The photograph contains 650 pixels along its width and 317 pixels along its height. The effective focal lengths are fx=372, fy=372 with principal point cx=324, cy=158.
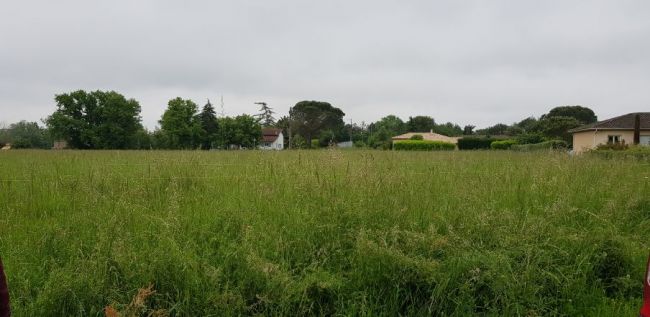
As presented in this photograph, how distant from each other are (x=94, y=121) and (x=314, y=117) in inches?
1756

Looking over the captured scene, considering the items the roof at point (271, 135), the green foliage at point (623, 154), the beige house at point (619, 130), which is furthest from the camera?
the roof at point (271, 135)

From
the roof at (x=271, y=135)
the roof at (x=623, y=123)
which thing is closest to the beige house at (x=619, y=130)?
the roof at (x=623, y=123)

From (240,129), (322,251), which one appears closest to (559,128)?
(240,129)

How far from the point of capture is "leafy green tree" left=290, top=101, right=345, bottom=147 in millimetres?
81938

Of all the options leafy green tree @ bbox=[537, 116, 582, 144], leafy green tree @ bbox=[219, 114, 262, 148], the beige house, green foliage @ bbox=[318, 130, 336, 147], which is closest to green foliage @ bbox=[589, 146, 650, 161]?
green foliage @ bbox=[318, 130, 336, 147]

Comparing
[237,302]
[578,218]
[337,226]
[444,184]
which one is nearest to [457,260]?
[337,226]

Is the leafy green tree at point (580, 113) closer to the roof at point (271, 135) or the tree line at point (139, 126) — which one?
the tree line at point (139, 126)

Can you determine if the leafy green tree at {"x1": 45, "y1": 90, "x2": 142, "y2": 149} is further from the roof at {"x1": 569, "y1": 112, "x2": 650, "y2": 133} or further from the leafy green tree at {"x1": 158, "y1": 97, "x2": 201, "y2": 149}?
the roof at {"x1": 569, "y1": 112, "x2": 650, "y2": 133}

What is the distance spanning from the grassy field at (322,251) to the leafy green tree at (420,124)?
92796mm

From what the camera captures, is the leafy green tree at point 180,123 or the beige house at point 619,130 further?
the leafy green tree at point 180,123

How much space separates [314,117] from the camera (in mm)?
82500

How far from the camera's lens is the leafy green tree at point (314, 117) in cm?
8194

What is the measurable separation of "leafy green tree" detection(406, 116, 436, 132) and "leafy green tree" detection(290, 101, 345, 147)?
897 inches

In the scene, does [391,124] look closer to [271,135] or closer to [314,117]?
[314,117]
